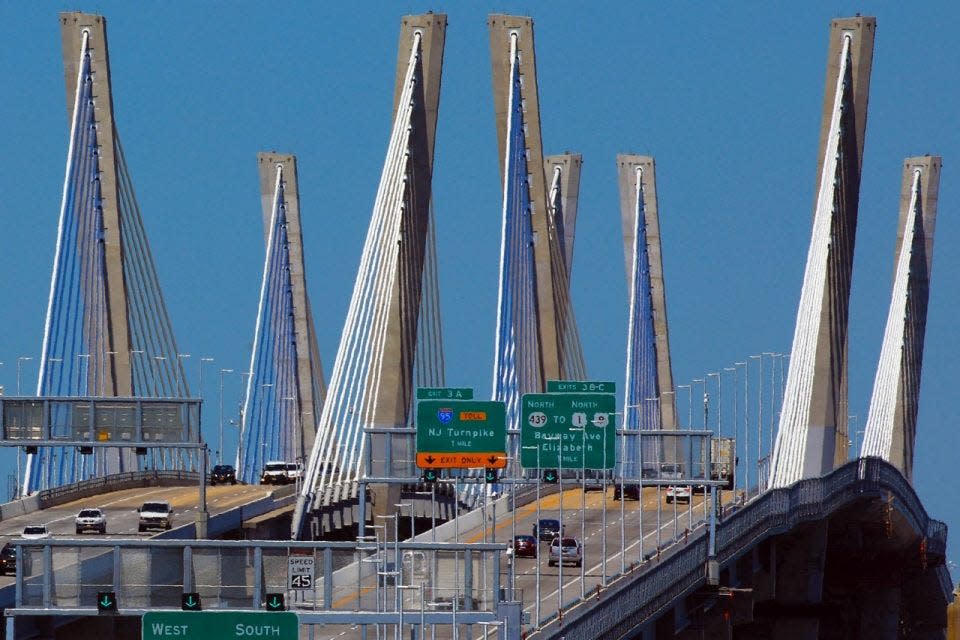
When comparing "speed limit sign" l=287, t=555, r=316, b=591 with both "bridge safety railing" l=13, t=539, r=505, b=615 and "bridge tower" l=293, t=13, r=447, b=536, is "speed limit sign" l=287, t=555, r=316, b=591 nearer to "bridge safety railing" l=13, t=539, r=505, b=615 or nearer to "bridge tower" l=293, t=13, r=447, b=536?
"bridge safety railing" l=13, t=539, r=505, b=615

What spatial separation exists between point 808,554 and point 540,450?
28.1m

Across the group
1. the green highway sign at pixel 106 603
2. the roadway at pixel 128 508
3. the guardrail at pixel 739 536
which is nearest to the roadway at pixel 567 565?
the guardrail at pixel 739 536

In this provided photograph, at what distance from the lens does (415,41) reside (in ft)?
297

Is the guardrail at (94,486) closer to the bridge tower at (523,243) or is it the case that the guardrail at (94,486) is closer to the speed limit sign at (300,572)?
the bridge tower at (523,243)

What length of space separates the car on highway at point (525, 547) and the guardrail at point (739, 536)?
236 inches

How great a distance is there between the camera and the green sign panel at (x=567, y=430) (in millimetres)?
85500

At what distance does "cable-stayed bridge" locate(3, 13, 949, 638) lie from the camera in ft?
289

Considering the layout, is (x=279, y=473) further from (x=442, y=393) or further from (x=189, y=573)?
(x=189, y=573)

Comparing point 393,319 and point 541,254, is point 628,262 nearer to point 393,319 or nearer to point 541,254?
point 541,254

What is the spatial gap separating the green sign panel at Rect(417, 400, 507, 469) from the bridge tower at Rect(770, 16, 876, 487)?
21.4 meters

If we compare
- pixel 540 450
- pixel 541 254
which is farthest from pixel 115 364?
pixel 540 450

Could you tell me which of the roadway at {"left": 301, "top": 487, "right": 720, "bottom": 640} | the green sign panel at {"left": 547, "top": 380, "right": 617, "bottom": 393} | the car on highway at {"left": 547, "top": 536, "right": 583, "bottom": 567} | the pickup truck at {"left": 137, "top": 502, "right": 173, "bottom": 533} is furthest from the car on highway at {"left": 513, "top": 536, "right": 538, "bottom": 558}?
the pickup truck at {"left": 137, "top": 502, "right": 173, "bottom": 533}

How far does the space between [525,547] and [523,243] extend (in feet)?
42.1

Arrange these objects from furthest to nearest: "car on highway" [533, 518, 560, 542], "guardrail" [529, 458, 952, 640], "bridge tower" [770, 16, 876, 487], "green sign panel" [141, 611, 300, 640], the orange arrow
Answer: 1. "bridge tower" [770, 16, 876, 487]
2. "car on highway" [533, 518, 560, 542]
3. the orange arrow
4. "guardrail" [529, 458, 952, 640]
5. "green sign panel" [141, 611, 300, 640]
